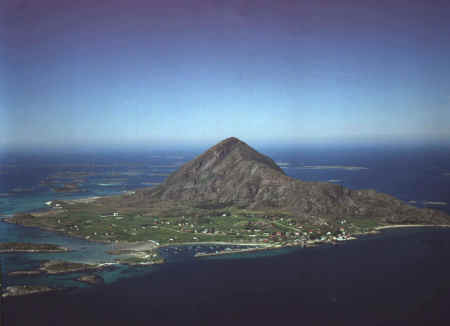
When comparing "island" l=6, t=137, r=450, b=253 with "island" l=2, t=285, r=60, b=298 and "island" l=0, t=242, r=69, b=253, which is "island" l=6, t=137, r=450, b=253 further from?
"island" l=2, t=285, r=60, b=298

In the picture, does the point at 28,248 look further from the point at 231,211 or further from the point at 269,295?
the point at 231,211

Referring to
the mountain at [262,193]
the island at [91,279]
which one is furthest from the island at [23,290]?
the mountain at [262,193]

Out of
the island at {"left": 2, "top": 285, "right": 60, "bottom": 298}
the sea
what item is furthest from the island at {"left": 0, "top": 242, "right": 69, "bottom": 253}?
the island at {"left": 2, "top": 285, "right": 60, "bottom": 298}

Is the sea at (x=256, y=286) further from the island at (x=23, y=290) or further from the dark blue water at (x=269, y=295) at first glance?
the island at (x=23, y=290)

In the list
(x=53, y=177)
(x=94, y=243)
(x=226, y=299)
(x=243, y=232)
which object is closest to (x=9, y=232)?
(x=94, y=243)

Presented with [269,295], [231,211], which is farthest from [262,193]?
[269,295]

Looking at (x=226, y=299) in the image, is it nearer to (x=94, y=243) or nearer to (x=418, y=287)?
(x=418, y=287)
